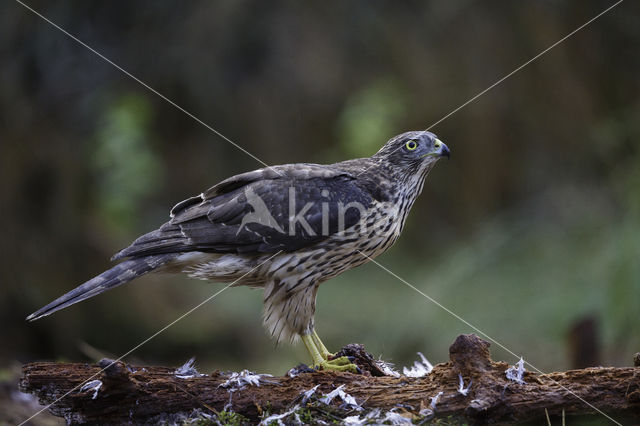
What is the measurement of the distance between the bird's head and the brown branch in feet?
5.61

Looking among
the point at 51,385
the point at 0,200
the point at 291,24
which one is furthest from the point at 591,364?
the point at 0,200

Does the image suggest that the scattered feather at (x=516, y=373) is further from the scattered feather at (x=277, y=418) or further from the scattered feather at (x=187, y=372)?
the scattered feather at (x=187, y=372)

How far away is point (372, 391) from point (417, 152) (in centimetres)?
191

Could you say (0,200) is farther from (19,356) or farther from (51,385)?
(51,385)

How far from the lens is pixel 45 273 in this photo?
7.47 metres

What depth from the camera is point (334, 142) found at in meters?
8.80

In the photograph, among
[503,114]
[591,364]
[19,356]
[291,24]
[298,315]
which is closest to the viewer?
[298,315]

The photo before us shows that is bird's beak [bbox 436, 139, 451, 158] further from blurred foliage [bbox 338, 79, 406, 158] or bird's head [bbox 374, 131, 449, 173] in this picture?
blurred foliage [bbox 338, 79, 406, 158]

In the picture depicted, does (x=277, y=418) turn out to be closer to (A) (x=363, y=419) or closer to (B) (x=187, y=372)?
(A) (x=363, y=419)

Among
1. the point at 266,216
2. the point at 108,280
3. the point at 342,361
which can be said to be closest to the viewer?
the point at 108,280

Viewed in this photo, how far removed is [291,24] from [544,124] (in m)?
3.67

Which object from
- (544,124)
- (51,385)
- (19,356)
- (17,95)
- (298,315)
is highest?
(544,124)

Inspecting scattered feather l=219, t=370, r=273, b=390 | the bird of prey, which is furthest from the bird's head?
scattered feather l=219, t=370, r=273, b=390

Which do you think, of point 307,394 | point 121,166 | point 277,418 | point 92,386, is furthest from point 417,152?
point 121,166
